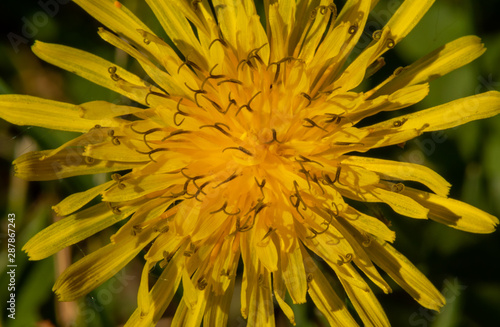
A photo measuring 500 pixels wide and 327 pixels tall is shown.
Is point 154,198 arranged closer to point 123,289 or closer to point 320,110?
point 320,110

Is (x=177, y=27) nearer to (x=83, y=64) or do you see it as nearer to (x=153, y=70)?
(x=153, y=70)

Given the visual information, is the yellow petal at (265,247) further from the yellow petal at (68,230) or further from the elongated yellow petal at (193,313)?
the yellow petal at (68,230)

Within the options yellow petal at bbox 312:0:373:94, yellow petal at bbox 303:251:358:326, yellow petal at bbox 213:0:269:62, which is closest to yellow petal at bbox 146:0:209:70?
yellow petal at bbox 213:0:269:62

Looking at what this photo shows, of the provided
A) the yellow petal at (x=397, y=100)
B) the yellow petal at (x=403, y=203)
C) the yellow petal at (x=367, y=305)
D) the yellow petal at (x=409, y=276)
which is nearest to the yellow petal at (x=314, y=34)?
the yellow petal at (x=397, y=100)

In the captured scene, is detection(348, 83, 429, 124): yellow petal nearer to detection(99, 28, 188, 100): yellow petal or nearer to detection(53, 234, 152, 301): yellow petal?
detection(99, 28, 188, 100): yellow petal

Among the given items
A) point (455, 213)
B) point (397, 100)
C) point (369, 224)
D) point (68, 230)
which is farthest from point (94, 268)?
point (455, 213)

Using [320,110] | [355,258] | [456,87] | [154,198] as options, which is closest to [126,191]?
[154,198]
